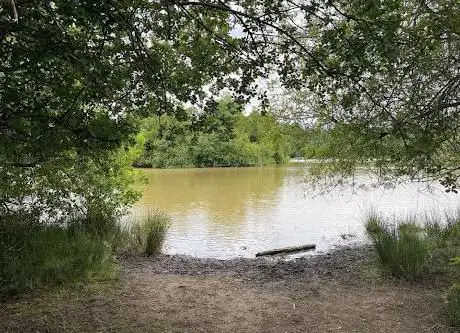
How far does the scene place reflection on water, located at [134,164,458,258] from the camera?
948 cm

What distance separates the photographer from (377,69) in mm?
3422

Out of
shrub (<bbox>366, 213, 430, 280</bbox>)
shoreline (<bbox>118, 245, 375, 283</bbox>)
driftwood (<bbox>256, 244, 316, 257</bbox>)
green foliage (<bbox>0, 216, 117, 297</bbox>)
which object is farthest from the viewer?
driftwood (<bbox>256, 244, 316, 257</bbox>)

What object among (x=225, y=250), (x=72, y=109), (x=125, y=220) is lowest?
(x=225, y=250)

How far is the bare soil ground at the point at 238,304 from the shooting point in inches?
157

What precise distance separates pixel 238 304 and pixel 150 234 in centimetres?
320

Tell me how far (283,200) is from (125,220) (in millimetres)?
8250

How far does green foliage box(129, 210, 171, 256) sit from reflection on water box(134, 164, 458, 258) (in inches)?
34.5

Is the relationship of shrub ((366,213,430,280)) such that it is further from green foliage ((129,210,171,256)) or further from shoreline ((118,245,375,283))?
green foliage ((129,210,171,256))

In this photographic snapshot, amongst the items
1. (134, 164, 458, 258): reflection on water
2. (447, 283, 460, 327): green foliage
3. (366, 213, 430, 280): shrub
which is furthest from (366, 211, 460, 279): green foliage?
(447, 283, 460, 327): green foliage

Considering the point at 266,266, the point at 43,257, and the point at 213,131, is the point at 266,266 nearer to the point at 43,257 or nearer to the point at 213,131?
the point at 43,257

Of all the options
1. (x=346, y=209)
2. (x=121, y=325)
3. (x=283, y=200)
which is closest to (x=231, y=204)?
(x=283, y=200)

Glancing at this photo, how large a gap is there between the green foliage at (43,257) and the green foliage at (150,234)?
3.88ft

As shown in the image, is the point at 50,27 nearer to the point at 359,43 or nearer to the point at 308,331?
the point at 359,43

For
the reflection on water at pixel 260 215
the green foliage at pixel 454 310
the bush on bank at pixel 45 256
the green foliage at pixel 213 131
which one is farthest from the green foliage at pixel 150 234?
the green foliage at pixel 454 310
